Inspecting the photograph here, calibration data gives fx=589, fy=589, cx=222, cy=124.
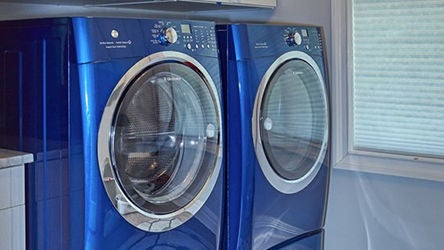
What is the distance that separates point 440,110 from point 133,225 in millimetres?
1491

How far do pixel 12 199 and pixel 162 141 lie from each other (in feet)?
1.63

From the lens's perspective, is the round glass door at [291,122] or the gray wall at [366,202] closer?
the round glass door at [291,122]

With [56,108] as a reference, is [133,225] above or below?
below

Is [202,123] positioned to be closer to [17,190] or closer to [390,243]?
[17,190]

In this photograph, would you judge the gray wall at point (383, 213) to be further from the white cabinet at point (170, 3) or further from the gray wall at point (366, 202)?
the white cabinet at point (170, 3)

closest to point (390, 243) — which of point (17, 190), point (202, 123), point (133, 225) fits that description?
point (202, 123)

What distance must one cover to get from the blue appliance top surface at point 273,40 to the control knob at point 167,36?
33 centimetres

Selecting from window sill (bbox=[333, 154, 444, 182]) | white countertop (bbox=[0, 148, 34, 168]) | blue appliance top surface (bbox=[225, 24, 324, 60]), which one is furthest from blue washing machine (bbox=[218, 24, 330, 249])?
white countertop (bbox=[0, 148, 34, 168])

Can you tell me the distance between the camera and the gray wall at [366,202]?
2.56 meters

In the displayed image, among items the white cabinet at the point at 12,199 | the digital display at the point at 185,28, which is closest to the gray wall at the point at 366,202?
the digital display at the point at 185,28

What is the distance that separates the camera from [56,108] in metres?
1.66

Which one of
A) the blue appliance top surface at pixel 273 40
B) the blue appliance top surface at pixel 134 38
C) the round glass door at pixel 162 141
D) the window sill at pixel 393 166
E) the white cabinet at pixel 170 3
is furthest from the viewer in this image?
the window sill at pixel 393 166

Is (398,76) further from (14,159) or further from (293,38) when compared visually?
(14,159)

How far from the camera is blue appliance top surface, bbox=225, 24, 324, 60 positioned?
2156 mm
